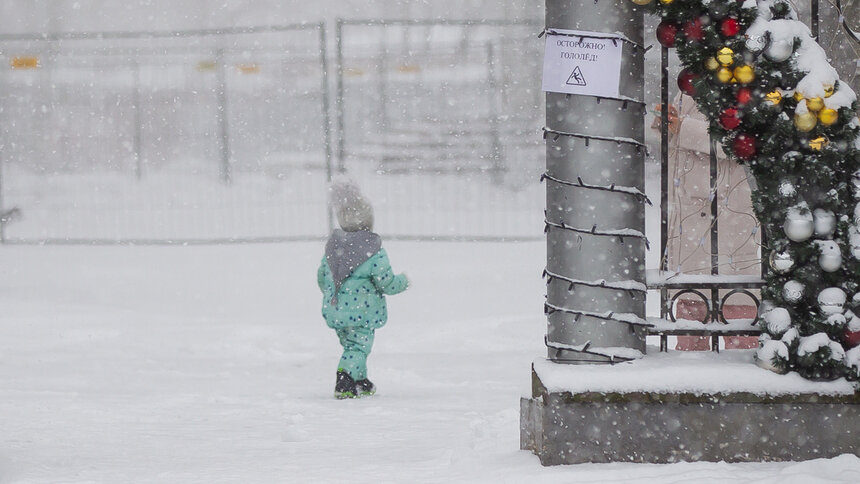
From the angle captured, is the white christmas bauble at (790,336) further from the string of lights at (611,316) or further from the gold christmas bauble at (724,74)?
the gold christmas bauble at (724,74)

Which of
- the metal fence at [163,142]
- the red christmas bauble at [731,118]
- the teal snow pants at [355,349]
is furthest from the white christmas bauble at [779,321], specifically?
the metal fence at [163,142]

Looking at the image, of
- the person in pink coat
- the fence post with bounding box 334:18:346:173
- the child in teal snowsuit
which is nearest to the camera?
the person in pink coat

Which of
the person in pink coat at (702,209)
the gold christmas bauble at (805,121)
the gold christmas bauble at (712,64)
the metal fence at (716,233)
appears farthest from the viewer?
the person in pink coat at (702,209)

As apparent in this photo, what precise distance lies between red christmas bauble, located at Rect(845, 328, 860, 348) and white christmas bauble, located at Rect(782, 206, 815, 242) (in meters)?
0.37

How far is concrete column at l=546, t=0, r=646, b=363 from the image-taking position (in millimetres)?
4121

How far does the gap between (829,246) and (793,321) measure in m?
0.31

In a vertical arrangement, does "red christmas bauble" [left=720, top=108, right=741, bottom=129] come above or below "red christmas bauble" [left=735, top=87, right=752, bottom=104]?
below

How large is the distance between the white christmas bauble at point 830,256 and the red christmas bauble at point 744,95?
0.58 meters

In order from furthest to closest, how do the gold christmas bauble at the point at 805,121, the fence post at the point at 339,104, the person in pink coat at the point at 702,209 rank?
1. the fence post at the point at 339,104
2. the person in pink coat at the point at 702,209
3. the gold christmas bauble at the point at 805,121

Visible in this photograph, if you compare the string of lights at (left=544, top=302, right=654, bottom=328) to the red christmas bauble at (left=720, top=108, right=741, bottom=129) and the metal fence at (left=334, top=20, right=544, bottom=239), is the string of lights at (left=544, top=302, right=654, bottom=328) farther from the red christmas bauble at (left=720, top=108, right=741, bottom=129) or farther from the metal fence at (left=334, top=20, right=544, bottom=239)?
the metal fence at (left=334, top=20, right=544, bottom=239)

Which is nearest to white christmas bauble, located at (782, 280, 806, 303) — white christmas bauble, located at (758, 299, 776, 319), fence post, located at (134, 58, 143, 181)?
white christmas bauble, located at (758, 299, 776, 319)

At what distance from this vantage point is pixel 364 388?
6617mm

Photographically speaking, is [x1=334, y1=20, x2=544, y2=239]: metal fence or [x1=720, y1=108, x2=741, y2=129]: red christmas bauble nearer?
[x1=720, y1=108, x2=741, y2=129]: red christmas bauble

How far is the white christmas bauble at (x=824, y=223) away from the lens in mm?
3949
